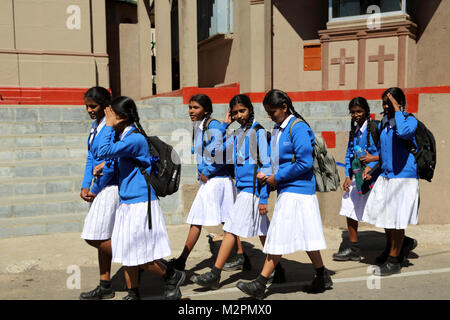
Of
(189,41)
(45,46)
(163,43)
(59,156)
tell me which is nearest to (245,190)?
(59,156)

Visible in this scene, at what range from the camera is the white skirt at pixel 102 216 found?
4.26 m

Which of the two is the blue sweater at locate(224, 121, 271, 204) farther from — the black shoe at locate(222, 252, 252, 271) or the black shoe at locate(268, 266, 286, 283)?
the black shoe at locate(222, 252, 252, 271)

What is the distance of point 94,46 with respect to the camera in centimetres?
1372

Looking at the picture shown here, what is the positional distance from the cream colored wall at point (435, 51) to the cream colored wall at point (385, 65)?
2.46 ft

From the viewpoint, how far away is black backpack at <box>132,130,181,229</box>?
4.14m

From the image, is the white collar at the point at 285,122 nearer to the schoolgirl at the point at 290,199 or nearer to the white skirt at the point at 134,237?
the schoolgirl at the point at 290,199

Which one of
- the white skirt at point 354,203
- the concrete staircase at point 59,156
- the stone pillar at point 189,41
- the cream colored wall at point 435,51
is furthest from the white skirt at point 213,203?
the cream colored wall at point 435,51

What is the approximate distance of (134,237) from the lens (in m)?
4.03

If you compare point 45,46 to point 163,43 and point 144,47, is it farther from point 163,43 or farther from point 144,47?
point 144,47

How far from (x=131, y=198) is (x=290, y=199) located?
150 cm

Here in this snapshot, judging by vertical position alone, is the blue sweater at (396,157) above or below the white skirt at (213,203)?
above

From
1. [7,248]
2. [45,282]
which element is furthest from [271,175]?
[7,248]

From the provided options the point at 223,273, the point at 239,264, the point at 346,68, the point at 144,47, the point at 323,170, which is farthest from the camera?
the point at 144,47
